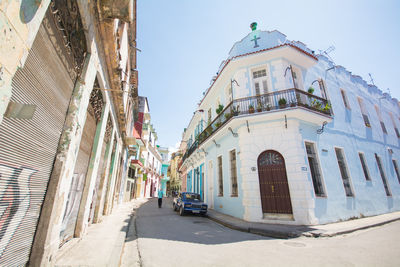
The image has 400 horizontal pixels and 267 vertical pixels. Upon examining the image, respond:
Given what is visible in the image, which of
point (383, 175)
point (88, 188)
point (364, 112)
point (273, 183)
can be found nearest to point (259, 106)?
point (273, 183)

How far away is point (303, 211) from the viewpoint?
7.37m

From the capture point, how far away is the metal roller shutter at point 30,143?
1933 mm

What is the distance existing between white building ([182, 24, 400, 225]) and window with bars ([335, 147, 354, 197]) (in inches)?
2.1

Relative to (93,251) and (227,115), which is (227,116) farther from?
(93,251)

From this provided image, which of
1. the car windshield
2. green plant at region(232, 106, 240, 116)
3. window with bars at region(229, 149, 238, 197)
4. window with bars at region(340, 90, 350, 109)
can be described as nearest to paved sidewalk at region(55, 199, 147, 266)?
window with bars at region(229, 149, 238, 197)

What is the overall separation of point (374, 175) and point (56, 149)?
1601cm

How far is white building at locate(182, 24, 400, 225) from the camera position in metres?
7.99

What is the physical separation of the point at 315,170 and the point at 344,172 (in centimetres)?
260

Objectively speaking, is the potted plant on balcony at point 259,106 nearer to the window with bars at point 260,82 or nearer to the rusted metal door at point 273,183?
the window with bars at point 260,82

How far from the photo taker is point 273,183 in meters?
8.16

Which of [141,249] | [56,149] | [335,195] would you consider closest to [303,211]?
[335,195]

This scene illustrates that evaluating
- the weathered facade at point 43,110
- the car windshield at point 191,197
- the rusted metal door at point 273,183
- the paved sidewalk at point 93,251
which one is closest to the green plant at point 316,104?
the rusted metal door at point 273,183

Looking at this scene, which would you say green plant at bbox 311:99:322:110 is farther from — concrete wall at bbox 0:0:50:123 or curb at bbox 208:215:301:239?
concrete wall at bbox 0:0:50:123

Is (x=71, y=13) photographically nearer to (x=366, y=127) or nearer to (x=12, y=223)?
(x=12, y=223)
